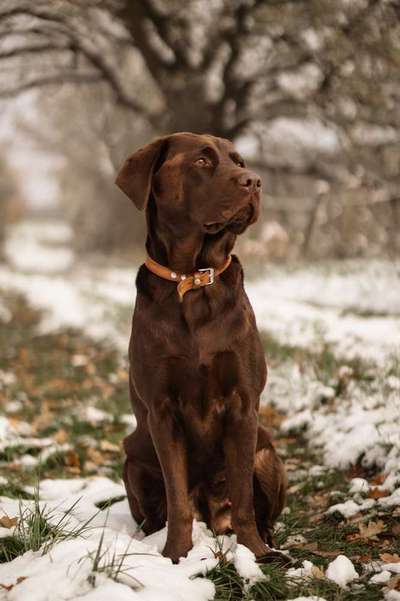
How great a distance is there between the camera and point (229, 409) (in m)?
2.87

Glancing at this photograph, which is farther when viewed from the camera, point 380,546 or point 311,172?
point 311,172

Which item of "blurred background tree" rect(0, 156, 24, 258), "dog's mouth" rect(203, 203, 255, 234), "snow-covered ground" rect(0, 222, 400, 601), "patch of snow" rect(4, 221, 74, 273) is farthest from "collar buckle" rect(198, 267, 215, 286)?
"patch of snow" rect(4, 221, 74, 273)

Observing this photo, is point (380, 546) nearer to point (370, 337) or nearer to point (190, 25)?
point (370, 337)

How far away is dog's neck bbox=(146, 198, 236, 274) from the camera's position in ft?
9.59

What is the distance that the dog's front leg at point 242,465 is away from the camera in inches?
113

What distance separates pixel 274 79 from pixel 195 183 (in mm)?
12399

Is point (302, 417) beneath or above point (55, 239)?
above

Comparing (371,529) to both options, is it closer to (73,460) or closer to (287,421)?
(287,421)

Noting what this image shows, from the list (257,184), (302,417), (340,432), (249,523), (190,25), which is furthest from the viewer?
(190,25)

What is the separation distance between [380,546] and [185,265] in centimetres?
151

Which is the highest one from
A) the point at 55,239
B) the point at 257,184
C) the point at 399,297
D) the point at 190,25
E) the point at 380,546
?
the point at 190,25

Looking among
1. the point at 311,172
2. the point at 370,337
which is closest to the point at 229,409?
the point at 370,337

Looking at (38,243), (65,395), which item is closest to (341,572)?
(65,395)

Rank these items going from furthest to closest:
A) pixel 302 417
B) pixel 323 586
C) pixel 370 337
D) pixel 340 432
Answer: pixel 370 337 → pixel 302 417 → pixel 340 432 → pixel 323 586
